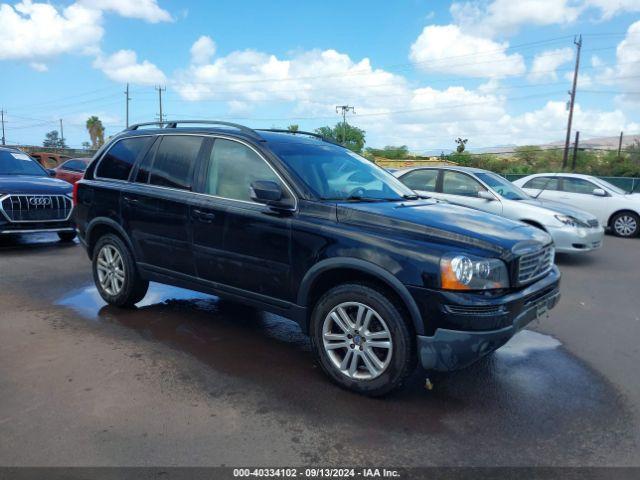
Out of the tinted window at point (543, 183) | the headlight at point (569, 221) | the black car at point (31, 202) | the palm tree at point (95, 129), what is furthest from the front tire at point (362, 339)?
the palm tree at point (95, 129)

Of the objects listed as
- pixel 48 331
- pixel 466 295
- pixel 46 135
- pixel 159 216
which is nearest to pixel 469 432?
pixel 466 295

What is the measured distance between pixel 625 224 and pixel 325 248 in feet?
37.4

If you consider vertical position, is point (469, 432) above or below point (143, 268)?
below

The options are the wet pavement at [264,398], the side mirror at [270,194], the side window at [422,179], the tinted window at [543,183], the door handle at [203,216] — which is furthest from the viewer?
the tinted window at [543,183]

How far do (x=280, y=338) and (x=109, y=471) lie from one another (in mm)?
2231

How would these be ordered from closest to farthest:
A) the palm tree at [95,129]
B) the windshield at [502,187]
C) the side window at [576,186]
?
1. the windshield at [502,187]
2. the side window at [576,186]
3. the palm tree at [95,129]

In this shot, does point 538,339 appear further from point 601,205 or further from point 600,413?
A: point 601,205

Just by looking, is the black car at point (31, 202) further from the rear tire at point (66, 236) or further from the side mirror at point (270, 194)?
the side mirror at point (270, 194)

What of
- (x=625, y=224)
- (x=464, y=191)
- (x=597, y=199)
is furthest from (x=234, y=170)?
(x=625, y=224)

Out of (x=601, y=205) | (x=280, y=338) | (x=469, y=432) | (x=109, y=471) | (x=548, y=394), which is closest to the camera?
(x=109, y=471)

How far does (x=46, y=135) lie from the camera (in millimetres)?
114250

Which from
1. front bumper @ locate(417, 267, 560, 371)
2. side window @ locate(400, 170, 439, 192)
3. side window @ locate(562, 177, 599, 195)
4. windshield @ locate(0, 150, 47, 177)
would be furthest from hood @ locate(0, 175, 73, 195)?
side window @ locate(562, 177, 599, 195)

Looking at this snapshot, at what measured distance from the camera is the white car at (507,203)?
852 cm

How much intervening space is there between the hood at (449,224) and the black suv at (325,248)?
12mm
